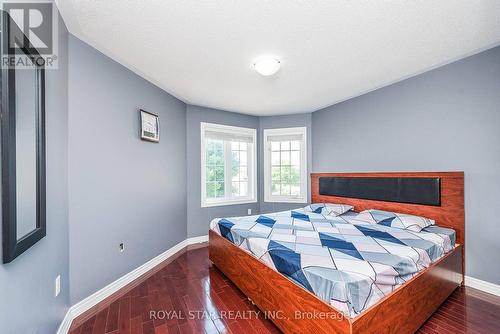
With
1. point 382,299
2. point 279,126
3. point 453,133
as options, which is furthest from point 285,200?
point 382,299

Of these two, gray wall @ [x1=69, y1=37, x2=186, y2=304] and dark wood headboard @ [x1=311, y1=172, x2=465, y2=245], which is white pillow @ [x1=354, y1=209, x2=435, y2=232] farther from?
gray wall @ [x1=69, y1=37, x2=186, y2=304]

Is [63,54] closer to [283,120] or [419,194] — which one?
[283,120]

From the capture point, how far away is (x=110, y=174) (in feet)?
7.41

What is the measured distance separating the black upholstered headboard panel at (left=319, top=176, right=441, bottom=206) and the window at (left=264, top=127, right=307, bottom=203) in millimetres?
629

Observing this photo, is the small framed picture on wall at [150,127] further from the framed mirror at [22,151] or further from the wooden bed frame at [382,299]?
the wooden bed frame at [382,299]

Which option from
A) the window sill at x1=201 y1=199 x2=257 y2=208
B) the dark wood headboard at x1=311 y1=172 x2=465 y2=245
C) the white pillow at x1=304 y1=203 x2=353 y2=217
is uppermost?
the dark wood headboard at x1=311 y1=172 x2=465 y2=245

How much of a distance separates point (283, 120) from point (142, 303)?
3731mm

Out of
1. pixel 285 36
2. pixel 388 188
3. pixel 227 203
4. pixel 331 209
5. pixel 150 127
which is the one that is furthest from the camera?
pixel 227 203

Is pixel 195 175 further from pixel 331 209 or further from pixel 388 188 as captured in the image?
pixel 388 188

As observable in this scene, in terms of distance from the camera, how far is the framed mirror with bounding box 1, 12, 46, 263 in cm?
94

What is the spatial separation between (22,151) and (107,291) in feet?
5.66

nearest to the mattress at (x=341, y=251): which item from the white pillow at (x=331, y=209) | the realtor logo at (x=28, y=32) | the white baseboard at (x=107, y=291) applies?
the white pillow at (x=331, y=209)

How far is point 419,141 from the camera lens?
270cm

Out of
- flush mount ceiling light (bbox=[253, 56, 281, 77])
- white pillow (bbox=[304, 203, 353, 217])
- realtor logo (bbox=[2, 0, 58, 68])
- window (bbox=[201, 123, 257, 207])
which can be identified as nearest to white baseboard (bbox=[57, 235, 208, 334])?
window (bbox=[201, 123, 257, 207])
